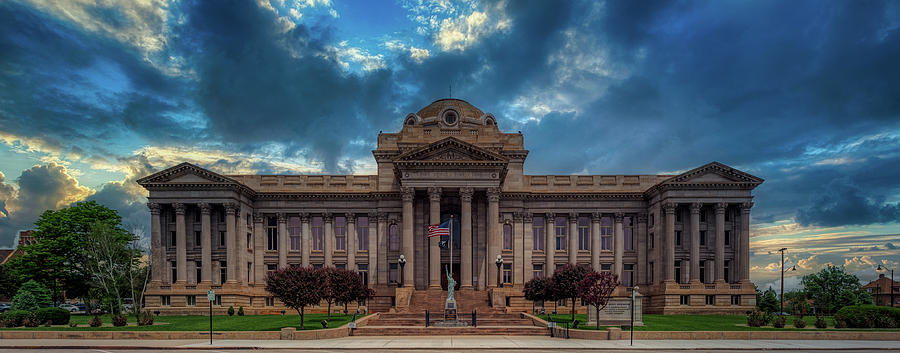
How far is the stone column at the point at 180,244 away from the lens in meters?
56.1

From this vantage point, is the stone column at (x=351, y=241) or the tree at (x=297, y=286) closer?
the tree at (x=297, y=286)

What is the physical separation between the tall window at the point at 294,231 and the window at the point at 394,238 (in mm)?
8790

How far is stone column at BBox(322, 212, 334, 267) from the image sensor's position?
200ft

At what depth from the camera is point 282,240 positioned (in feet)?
199

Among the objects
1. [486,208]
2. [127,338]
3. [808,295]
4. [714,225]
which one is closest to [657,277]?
[714,225]

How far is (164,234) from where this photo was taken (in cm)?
5766

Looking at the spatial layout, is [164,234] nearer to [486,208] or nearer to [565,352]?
[486,208]

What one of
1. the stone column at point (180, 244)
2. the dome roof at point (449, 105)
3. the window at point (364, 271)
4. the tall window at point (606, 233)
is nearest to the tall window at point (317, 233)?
the window at point (364, 271)

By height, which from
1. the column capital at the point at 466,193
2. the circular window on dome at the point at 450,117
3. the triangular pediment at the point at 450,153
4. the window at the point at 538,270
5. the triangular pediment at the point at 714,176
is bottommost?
the window at the point at 538,270

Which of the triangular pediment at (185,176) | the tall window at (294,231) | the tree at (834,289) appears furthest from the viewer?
the tree at (834,289)

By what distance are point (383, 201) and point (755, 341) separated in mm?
35140

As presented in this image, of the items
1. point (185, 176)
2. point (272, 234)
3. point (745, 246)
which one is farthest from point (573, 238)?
point (185, 176)

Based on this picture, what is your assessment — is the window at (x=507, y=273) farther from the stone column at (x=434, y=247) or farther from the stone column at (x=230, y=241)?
the stone column at (x=230, y=241)

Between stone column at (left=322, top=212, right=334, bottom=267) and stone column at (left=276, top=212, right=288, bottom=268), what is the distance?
12.0 ft
